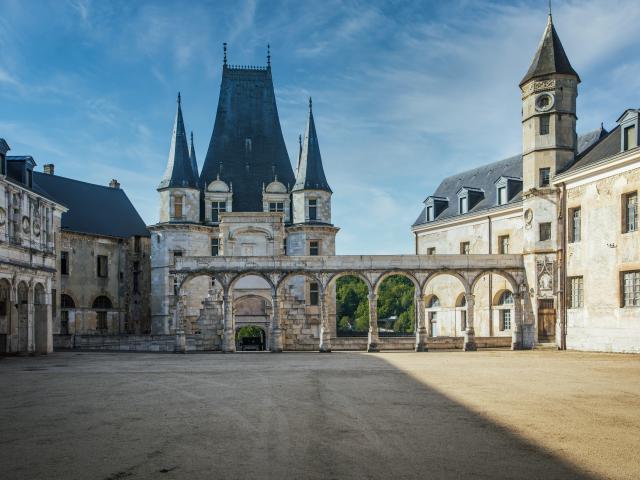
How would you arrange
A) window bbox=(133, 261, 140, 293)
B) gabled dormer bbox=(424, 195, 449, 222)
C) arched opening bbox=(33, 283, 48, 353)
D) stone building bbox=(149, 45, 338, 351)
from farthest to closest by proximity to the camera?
window bbox=(133, 261, 140, 293) < gabled dormer bbox=(424, 195, 449, 222) < stone building bbox=(149, 45, 338, 351) < arched opening bbox=(33, 283, 48, 353)

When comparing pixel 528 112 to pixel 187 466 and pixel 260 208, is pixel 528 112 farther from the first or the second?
pixel 187 466

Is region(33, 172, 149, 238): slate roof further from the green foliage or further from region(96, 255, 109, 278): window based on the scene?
the green foliage

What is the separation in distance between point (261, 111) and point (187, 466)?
44878mm

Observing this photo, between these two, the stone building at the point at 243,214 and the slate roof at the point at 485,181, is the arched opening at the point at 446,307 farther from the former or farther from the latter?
the stone building at the point at 243,214

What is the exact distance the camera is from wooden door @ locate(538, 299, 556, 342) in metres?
35.4

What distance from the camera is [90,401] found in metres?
15.8

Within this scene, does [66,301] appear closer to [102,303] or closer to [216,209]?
[102,303]

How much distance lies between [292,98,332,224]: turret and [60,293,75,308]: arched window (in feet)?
51.0

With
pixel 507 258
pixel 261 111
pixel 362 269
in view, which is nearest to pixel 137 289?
pixel 261 111

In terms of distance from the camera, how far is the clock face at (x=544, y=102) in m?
35.8

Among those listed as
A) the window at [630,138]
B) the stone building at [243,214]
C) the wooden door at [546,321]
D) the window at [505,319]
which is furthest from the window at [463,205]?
the window at [630,138]

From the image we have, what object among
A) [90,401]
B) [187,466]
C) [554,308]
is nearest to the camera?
[187,466]

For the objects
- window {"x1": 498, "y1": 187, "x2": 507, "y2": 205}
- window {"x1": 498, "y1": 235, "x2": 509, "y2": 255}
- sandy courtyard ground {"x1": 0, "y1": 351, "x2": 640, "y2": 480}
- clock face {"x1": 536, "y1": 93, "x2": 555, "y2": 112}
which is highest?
clock face {"x1": 536, "y1": 93, "x2": 555, "y2": 112}

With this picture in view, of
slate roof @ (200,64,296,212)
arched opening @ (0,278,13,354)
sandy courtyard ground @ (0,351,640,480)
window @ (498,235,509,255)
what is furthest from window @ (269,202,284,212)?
sandy courtyard ground @ (0,351,640,480)
